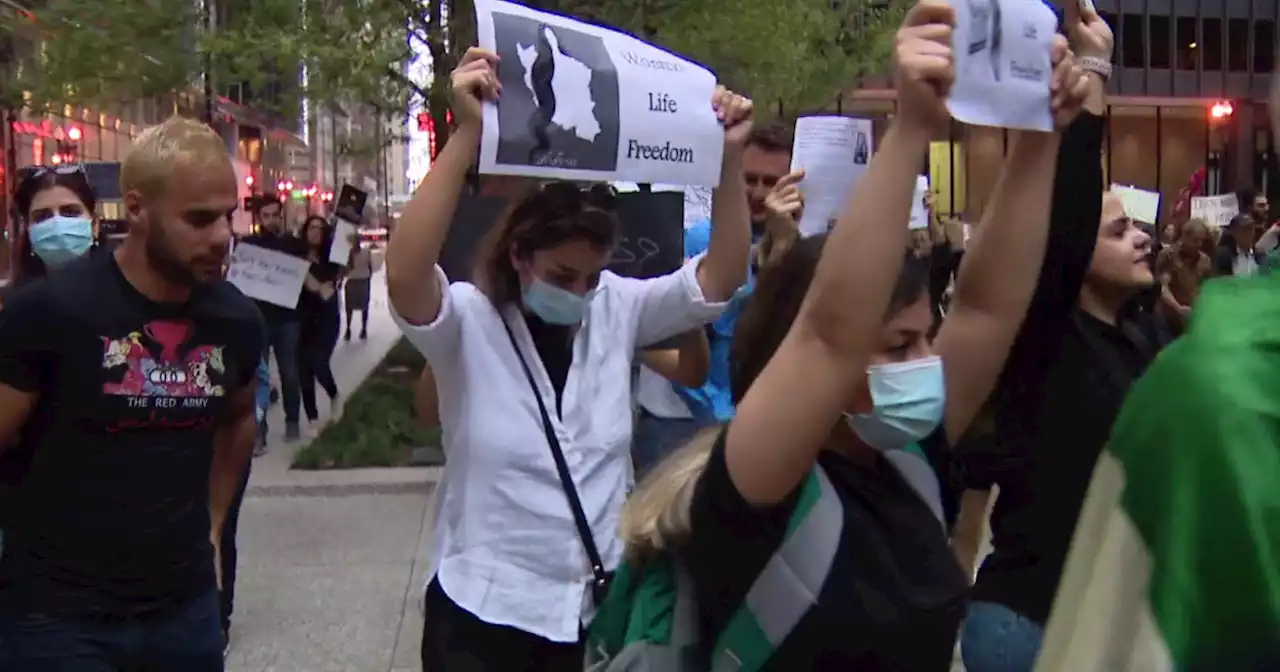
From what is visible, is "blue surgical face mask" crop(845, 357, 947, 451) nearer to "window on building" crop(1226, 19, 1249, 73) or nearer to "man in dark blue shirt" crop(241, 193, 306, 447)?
"man in dark blue shirt" crop(241, 193, 306, 447)

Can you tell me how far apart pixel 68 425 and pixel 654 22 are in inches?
340

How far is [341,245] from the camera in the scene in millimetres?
11750

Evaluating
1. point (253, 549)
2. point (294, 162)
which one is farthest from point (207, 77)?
point (294, 162)

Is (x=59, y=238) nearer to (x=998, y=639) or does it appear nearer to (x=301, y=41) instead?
(x=998, y=639)

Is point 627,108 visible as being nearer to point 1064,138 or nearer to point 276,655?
point 1064,138

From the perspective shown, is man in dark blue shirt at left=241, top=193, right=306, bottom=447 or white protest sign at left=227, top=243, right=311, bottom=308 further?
man in dark blue shirt at left=241, top=193, right=306, bottom=447

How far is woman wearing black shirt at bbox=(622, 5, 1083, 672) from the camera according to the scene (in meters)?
1.86

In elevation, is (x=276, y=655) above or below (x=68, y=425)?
below

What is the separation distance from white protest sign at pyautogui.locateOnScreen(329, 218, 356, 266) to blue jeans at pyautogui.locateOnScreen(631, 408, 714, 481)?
7.00 m

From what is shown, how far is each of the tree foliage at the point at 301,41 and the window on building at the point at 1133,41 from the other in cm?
4169

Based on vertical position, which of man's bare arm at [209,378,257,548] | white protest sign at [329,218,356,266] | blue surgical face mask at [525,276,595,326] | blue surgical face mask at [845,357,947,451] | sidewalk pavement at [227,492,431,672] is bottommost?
sidewalk pavement at [227,492,431,672]

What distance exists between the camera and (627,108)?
339cm

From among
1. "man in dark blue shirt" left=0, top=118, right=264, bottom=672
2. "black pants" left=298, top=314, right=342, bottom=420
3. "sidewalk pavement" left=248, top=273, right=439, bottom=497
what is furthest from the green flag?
"black pants" left=298, top=314, right=342, bottom=420

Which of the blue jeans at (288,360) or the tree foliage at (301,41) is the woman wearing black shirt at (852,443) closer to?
the tree foliage at (301,41)
